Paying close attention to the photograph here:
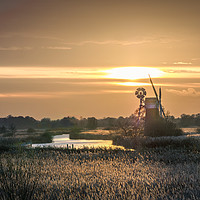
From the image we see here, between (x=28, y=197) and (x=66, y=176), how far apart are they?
3341 millimetres

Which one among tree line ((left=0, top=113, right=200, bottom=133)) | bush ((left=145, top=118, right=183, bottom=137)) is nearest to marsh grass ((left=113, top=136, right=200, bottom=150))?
bush ((left=145, top=118, right=183, bottom=137))

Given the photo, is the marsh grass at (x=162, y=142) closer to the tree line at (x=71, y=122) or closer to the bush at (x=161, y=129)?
the bush at (x=161, y=129)

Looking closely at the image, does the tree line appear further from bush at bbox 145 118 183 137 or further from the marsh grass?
the marsh grass

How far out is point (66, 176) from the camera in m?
12.1

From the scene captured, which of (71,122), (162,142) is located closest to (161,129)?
(162,142)

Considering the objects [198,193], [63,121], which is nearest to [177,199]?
[198,193]

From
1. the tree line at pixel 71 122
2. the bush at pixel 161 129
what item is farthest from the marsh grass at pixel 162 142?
the tree line at pixel 71 122

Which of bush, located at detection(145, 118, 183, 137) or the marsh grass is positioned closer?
the marsh grass

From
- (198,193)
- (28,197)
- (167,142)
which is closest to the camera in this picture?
(28,197)

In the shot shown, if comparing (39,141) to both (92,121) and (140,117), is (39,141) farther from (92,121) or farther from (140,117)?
(92,121)

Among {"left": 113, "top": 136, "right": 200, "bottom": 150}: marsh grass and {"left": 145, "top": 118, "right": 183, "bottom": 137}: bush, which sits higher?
{"left": 145, "top": 118, "right": 183, "bottom": 137}: bush

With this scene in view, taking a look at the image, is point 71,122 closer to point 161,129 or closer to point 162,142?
point 161,129

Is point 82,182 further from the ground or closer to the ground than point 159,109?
closer to the ground

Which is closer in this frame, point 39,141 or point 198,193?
point 198,193
